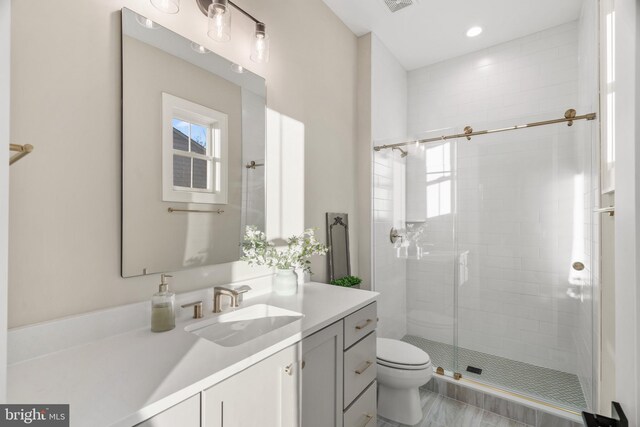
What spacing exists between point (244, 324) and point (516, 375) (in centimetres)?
222

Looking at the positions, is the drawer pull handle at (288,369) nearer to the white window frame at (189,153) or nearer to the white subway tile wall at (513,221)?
the white window frame at (189,153)

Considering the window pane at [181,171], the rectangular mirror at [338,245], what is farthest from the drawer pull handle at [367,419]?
the window pane at [181,171]

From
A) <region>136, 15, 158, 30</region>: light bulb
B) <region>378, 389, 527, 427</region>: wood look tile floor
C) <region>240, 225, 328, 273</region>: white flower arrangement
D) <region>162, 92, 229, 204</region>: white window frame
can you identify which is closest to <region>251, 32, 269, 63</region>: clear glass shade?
<region>162, 92, 229, 204</region>: white window frame

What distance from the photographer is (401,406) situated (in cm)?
202

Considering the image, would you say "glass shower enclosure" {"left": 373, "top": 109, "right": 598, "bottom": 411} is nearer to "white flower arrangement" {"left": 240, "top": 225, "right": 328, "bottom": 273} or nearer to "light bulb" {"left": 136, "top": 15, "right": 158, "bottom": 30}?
"white flower arrangement" {"left": 240, "top": 225, "right": 328, "bottom": 273}

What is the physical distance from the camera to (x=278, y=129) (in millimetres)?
1898

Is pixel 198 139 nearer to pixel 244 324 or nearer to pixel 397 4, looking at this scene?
pixel 244 324

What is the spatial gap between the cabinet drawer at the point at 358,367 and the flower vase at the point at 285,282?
1.41ft

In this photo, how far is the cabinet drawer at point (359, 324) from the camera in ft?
4.71

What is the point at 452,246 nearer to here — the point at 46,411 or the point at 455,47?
the point at 455,47

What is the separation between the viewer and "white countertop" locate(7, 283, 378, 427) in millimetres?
702

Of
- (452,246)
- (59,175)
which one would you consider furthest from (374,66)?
(59,175)

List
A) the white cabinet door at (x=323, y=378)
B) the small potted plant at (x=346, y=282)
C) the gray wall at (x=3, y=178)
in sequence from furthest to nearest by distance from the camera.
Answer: the small potted plant at (x=346, y=282) < the white cabinet door at (x=323, y=378) < the gray wall at (x=3, y=178)

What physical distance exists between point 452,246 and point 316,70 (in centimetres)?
172
